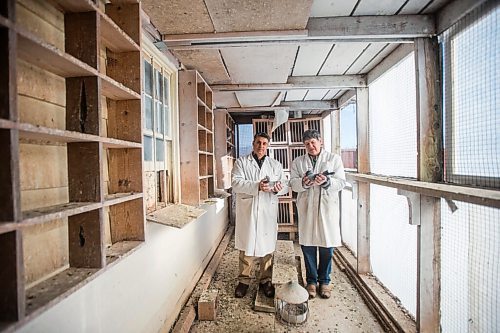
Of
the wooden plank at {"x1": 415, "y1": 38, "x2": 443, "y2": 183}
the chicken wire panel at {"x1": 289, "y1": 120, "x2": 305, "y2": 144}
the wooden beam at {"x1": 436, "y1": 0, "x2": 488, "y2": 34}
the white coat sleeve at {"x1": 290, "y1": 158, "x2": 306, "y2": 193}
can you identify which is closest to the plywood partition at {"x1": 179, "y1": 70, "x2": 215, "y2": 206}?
the white coat sleeve at {"x1": 290, "y1": 158, "x2": 306, "y2": 193}

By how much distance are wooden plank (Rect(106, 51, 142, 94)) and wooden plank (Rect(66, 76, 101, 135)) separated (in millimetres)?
326

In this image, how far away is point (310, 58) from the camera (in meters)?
2.44

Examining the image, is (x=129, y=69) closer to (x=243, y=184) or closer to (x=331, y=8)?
(x=331, y=8)

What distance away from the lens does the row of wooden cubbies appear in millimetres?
604

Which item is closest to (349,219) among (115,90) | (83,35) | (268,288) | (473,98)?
(268,288)

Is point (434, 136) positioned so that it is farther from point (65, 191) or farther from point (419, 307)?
point (65, 191)

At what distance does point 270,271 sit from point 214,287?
0.60 m

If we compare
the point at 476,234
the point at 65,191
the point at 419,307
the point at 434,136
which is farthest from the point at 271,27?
the point at 419,307

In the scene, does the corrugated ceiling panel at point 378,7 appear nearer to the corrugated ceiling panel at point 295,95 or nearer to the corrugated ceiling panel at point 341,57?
the corrugated ceiling panel at point 341,57

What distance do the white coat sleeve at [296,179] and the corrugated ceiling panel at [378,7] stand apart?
4.69ft

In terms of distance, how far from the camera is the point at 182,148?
2.44 metres

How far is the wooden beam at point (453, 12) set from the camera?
4.57 ft

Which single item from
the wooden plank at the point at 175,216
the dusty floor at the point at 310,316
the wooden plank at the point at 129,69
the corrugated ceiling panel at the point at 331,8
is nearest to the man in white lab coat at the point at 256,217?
the dusty floor at the point at 310,316

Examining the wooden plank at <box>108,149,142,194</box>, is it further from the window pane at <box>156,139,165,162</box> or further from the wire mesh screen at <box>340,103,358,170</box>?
the wire mesh screen at <box>340,103,358,170</box>
